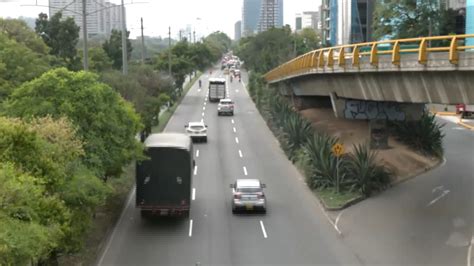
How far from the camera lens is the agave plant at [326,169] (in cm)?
2947

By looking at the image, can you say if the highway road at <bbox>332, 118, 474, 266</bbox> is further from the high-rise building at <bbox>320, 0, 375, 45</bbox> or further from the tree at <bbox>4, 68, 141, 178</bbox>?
the high-rise building at <bbox>320, 0, 375, 45</bbox>

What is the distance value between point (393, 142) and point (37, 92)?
23101 mm

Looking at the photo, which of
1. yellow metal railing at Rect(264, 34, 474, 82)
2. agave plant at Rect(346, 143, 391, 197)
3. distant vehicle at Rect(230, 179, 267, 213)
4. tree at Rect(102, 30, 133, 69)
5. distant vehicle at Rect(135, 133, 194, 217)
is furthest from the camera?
tree at Rect(102, 30, 133, 69)

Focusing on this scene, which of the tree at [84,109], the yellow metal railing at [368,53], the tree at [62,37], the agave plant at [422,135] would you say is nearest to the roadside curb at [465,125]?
the yellow metal railing at [368,53]

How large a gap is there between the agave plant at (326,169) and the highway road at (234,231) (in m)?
0.77

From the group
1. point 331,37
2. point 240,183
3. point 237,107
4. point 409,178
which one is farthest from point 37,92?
point 331,37

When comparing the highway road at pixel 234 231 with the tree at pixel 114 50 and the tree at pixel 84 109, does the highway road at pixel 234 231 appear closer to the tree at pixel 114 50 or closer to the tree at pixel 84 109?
the tree at pixel 84 109

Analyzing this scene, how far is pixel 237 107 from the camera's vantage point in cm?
7112

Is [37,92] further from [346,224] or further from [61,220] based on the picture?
[346,224]

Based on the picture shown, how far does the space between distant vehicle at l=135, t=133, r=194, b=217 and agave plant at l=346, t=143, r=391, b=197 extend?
8.36 metres

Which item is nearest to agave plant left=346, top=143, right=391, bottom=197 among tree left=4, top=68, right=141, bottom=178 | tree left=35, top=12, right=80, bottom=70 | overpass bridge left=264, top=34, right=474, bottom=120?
overpass bridge left=264, top=34, right=474, bottom=120

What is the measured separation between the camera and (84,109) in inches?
831

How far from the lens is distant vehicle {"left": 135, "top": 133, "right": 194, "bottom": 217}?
24141 millimetres

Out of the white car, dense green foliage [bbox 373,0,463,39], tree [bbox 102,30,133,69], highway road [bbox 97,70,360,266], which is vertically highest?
dense green foliage [bbox 373,0,463,39]
